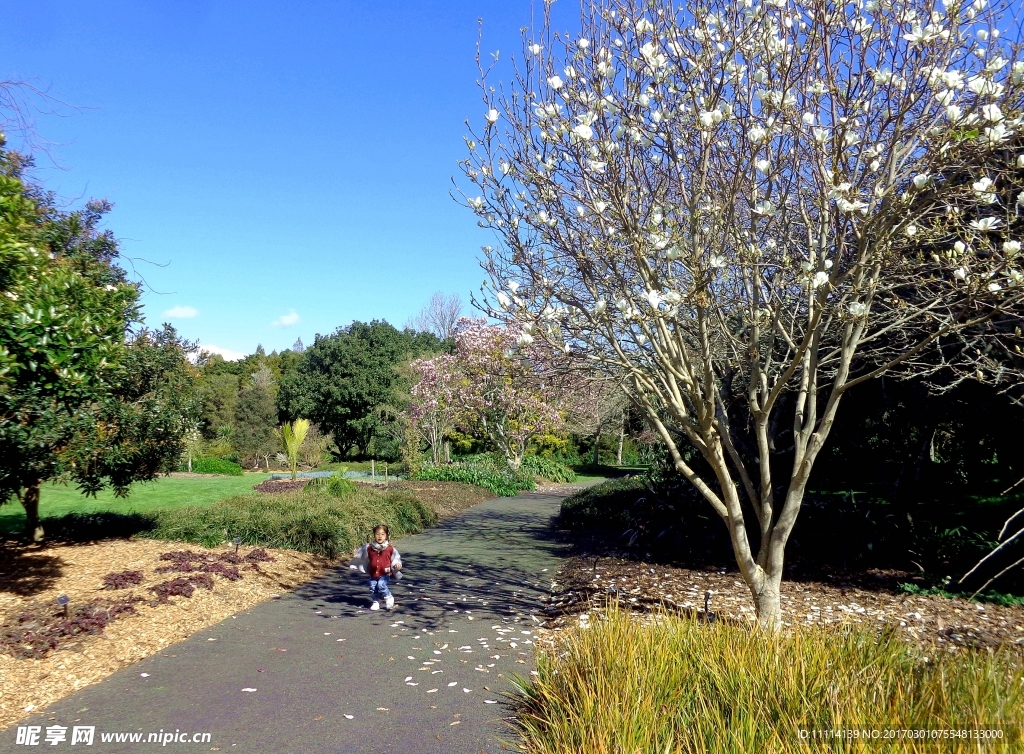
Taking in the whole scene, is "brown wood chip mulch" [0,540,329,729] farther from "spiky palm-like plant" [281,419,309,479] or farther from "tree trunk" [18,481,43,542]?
"spiky palm-like plant" [281,419,309,479]

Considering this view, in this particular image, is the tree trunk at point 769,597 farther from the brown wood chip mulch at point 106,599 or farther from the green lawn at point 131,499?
the green lawn at point 131,499

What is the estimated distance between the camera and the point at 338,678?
17.3 feet

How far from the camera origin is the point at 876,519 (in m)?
8.82

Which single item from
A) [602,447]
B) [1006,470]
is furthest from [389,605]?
[602,447]

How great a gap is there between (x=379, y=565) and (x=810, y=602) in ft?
14.7

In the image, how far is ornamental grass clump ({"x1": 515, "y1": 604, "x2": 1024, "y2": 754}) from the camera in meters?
3.29

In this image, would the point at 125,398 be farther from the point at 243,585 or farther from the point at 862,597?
the point at 862,597

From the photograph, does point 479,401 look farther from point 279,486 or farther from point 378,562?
point 378,562

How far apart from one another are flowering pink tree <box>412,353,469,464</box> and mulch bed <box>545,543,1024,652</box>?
16.5 metres

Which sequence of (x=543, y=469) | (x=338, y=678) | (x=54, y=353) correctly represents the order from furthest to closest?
(x=543, y=469), (x=338, y=678), (x=54, y=353)

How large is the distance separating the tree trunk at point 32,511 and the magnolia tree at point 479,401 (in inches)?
630

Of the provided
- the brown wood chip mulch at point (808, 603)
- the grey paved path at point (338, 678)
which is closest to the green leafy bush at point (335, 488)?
the grey paved path at point (338, 678)

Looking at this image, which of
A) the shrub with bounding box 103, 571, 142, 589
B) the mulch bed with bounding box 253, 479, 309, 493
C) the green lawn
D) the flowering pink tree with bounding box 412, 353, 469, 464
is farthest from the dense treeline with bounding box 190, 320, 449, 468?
the shrub with bounding box 103, 571, 142, 589

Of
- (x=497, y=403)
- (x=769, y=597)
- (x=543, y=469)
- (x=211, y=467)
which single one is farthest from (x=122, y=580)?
(x=211, y=467)
